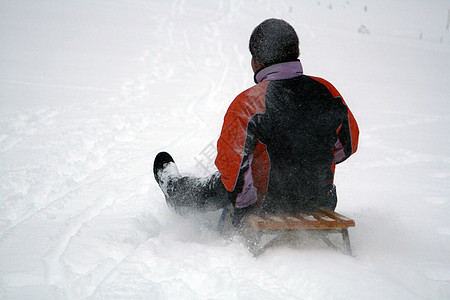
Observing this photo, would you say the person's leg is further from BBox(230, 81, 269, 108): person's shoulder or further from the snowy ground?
BBox(230, 81, 269, 108): person's shoulder

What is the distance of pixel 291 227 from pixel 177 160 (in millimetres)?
2217

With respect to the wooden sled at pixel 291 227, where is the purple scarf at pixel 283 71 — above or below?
above

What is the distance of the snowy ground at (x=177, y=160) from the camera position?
1.86m

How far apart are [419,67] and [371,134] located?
20.0 feet

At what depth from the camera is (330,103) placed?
6.64 ft

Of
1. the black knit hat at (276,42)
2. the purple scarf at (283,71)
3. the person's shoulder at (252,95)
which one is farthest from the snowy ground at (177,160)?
the black knit hat at (276,42)

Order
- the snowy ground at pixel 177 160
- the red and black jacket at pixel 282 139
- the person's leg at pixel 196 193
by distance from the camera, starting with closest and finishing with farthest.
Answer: the snowy ground at pixel 177 160
the red and black jacket at pixel 282 139
the person's leg at pixel 196 193

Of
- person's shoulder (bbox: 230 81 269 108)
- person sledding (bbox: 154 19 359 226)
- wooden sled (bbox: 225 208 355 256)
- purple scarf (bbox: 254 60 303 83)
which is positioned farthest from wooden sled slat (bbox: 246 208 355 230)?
purple scarf (bbox: 254 60 303 83)

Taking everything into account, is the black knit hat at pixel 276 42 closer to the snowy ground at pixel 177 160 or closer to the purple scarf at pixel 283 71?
the purple scarf at pixel 283 71

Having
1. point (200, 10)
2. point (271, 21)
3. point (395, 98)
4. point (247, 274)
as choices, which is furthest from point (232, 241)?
point (200, 10)

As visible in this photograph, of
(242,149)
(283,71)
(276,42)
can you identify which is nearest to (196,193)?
(242,149)

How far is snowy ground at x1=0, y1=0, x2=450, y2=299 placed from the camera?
73.1 inches

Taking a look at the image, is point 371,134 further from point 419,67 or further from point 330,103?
point 419,67

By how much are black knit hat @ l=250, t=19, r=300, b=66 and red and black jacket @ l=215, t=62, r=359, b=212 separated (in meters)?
0.06
